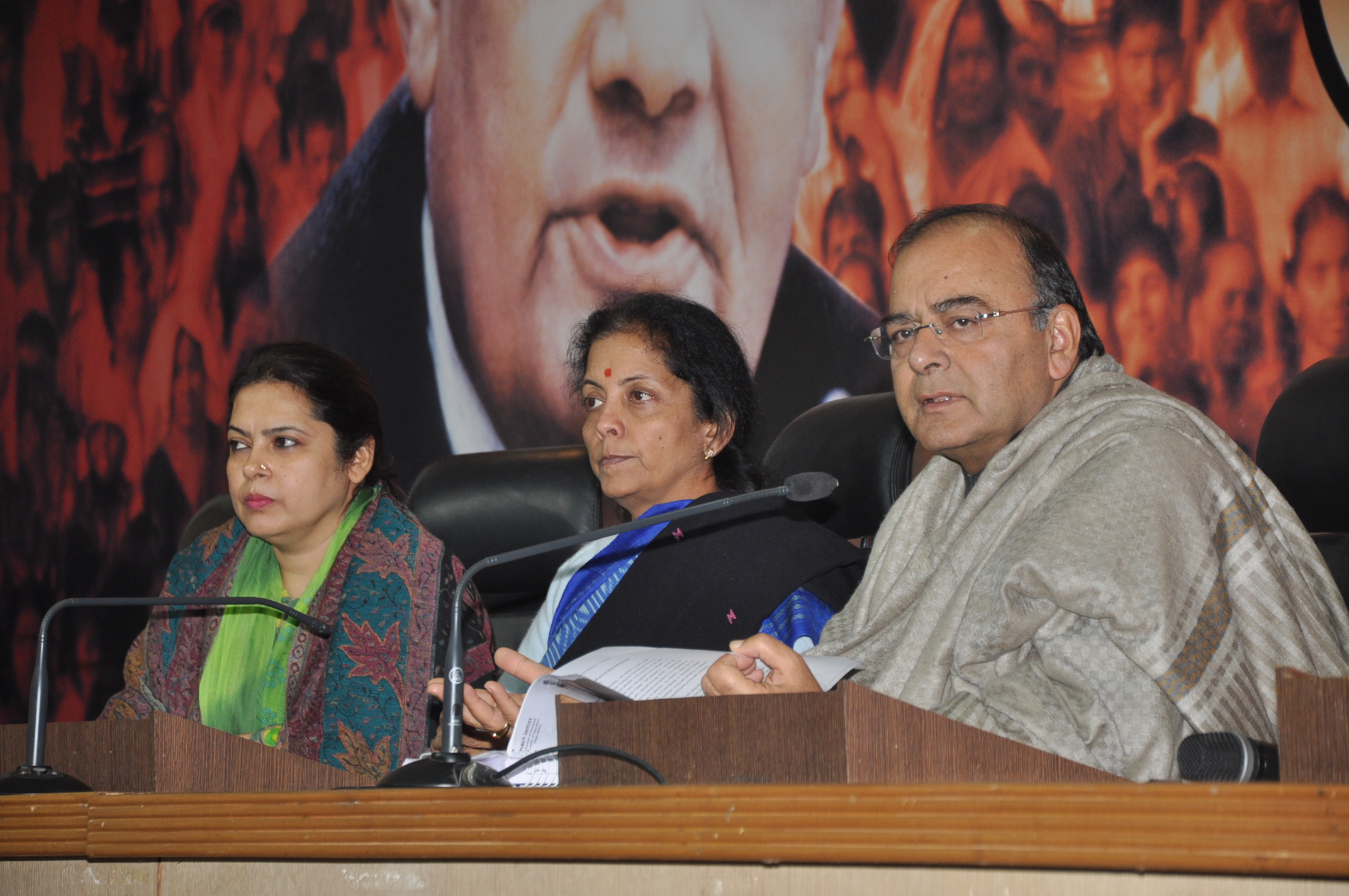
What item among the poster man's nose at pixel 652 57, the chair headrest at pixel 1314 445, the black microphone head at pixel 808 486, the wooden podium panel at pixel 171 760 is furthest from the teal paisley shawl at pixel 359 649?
the chair headrest at pixel 1314 445

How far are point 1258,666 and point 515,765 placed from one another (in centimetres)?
77

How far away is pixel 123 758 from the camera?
3.94ft

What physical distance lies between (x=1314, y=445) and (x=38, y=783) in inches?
60.5

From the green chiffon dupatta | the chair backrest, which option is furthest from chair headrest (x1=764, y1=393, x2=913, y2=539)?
the chair backrest

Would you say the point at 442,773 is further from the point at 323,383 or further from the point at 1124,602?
the point at 323,383

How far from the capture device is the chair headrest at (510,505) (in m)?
2.55

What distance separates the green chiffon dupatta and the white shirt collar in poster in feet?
2.94

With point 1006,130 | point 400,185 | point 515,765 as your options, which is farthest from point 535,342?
point 515,765

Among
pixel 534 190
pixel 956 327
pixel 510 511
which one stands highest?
pixel 534 190

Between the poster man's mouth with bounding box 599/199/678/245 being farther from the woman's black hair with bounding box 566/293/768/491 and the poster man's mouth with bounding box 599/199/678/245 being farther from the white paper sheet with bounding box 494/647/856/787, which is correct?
the white paper sheet with bounding box 494/647/856/787

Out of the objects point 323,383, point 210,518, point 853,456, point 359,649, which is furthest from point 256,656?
point 853,456

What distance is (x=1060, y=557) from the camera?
121cm

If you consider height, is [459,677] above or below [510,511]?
below

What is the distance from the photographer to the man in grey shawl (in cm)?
119
